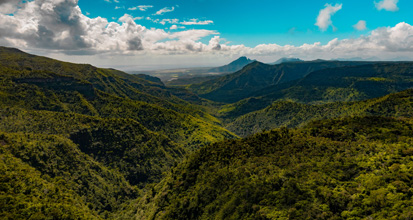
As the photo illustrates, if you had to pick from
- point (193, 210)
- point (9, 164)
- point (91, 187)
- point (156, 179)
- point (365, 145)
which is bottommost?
point (156, 179)

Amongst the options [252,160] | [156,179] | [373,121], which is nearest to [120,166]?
[156,179]

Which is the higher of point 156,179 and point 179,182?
point 179,182

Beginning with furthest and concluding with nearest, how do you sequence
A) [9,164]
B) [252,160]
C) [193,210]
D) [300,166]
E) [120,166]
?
Answer: [120,166], [9,164], [252,160], [193,210], [300,166]

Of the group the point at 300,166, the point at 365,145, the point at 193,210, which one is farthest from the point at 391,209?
the point at 193,210

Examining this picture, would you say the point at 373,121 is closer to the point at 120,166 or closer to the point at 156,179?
the point at 156,179

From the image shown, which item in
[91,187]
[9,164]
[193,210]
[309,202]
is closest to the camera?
[309,202]

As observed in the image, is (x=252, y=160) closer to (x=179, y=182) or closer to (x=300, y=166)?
(x=300, y=166)

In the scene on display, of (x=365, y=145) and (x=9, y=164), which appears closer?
(x=365, y=145)
